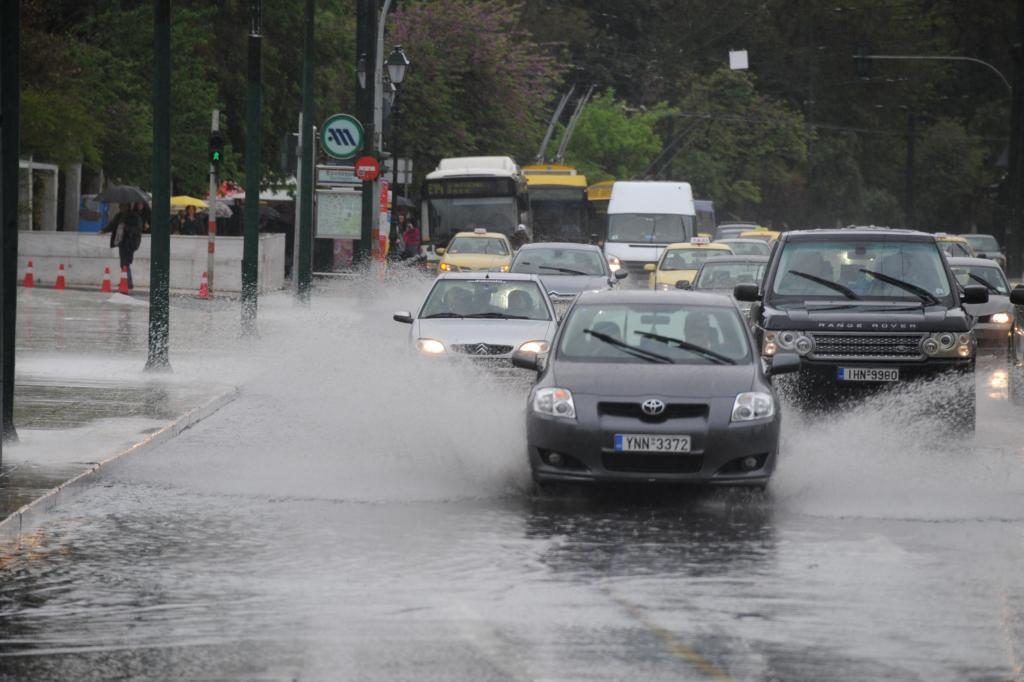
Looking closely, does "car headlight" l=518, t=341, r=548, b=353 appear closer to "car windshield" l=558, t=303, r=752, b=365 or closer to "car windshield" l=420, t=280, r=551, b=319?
"car windshield" l=420, t=280, r=551, b=319

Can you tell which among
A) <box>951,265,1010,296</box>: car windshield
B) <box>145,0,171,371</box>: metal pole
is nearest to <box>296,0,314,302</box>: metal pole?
<box>951,265,1010,296</box>: car windshield

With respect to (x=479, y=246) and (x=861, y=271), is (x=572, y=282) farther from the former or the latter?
(x=861, y=271)

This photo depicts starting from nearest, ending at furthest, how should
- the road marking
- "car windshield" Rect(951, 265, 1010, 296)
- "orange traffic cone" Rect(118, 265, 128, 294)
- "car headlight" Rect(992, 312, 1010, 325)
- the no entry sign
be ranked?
the road marking < "car headlight" Rect(992, 312, 1010, 325) < "car windshield" Rect(951, 265, 1010, 296) < the no entry sign < "orange traffic cone" Rect(118, 265, 128, 294)

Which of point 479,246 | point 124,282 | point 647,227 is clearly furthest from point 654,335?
point 647,227

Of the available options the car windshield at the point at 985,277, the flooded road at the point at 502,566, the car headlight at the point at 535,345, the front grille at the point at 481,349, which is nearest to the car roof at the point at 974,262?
the car windshield at the point at 985,277

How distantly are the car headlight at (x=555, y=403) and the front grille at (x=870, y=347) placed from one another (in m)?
4.76

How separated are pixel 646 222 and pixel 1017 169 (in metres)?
9.19

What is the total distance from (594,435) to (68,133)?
1244 inches

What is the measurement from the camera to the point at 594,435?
12.6 meters

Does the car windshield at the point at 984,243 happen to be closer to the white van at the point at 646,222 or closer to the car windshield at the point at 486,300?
the white van at the point at 646,222

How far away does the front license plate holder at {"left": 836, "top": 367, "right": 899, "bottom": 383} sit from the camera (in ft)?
55.9

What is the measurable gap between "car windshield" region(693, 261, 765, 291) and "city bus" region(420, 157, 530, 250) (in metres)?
23.0

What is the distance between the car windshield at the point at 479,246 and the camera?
41562 mm

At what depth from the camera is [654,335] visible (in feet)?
45.6
